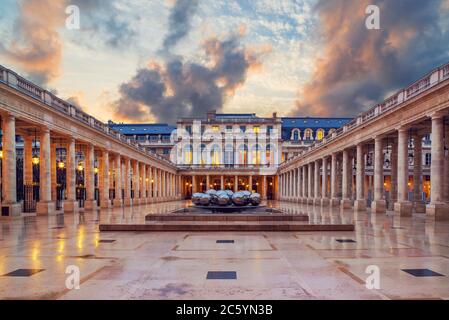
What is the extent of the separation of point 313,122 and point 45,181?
94496mm

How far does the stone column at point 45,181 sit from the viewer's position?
29.9 metres

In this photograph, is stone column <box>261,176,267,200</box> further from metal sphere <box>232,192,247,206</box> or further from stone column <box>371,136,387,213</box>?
metal sphere <box>232,192,247,206</box>

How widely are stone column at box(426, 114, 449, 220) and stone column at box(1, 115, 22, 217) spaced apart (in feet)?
99.3

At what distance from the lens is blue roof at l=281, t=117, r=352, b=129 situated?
111000mm

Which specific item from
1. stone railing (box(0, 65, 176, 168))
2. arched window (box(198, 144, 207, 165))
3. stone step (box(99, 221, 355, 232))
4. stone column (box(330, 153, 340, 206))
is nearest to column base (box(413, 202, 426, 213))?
stone column (box(330, 153, 340, 206))

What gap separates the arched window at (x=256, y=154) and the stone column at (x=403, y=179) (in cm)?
7217

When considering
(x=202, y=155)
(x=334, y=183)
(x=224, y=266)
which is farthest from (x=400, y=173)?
(x=202, y=155)

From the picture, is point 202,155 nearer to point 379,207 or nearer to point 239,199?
point 379,207

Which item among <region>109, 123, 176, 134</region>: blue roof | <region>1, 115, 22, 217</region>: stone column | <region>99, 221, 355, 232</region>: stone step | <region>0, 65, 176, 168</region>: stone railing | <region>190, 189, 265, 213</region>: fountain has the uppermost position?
<region>109, 123, 176, 134</region>: blue roof

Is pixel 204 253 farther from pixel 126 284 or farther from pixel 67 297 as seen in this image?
pixel 67 297

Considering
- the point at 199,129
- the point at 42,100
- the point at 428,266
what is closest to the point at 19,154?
the point at 199,129

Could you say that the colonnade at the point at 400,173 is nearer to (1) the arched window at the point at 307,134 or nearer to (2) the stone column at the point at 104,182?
(2) the stone column at the point at 104,182

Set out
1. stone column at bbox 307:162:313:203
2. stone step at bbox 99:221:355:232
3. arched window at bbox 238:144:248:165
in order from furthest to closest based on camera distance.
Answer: arched window at bbox 238:144:248:165 < stone column at bbox 307:162:313:203 < stone step at bbox 99:221:355:232
